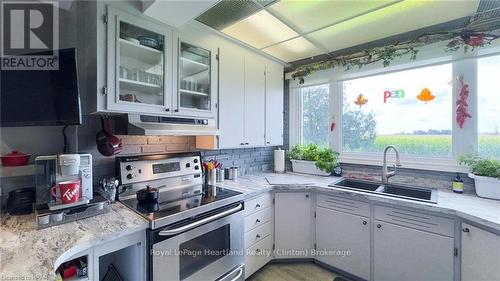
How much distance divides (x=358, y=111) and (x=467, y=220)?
1.52m

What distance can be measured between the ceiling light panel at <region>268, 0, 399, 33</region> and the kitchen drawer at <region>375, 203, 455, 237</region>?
1.67 metres

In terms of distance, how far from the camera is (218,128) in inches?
82.9

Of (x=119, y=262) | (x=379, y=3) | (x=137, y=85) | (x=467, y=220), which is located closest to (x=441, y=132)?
(x=467, y=220)

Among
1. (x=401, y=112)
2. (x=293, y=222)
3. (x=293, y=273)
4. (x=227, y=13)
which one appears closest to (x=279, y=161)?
(x=293, y=222)

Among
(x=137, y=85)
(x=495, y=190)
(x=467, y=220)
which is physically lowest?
(x=467, y=220)

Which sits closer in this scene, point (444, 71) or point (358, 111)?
point (444, 71)

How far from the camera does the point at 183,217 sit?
1411 mm

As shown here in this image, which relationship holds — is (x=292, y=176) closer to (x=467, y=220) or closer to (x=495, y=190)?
(x=467, y=220)

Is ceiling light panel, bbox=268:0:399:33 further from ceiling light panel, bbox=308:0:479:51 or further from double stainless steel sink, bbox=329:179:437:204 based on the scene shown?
double stainless steel sink, bbox=329:179:437:204

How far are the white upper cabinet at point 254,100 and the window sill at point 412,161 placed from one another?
1.15 metres

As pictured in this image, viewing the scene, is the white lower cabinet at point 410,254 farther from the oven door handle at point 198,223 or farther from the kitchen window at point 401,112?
the oven door handle at point 198,223

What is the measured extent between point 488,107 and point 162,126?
2.84 metres

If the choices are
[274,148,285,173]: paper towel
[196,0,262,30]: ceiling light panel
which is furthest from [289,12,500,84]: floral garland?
[196,0,262,30]: ceiling light panel


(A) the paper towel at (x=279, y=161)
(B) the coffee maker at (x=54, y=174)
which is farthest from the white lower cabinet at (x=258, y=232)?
(B) the coffee maker at (x=54, y=174)
